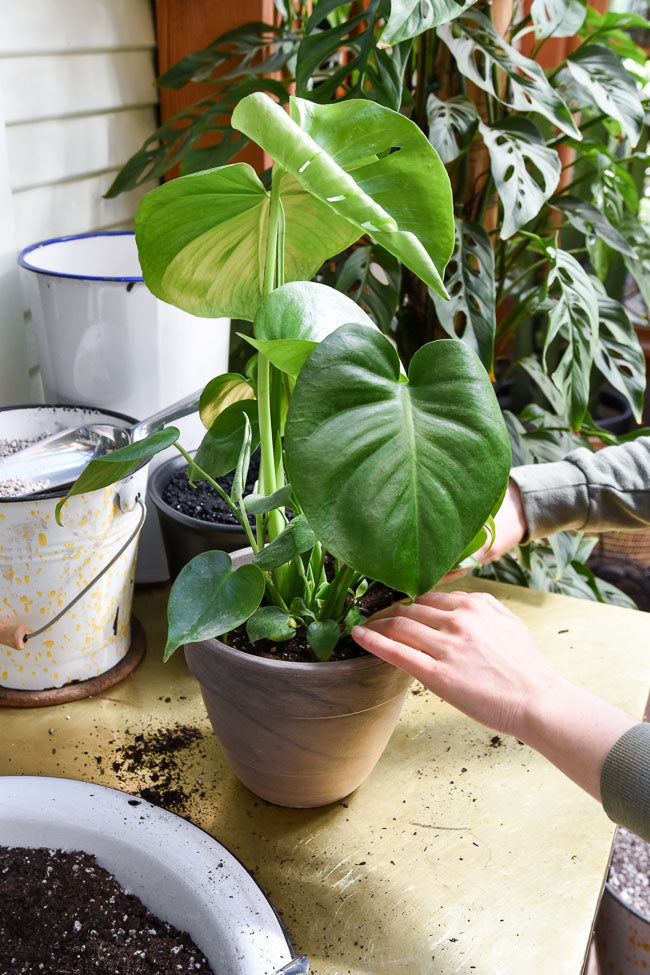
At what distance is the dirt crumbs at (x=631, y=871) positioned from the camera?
1253 mm

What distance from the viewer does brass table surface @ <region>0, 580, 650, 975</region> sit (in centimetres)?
65

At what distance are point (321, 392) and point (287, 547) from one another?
15 centimetres

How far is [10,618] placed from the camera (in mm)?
852

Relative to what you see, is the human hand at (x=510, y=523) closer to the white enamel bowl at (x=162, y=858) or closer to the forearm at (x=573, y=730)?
the forearm at (x=573, y=730)

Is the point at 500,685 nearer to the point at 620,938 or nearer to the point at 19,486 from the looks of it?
the point at 19,486

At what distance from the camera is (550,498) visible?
1.01 metres

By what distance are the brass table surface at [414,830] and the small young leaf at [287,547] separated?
0.27m

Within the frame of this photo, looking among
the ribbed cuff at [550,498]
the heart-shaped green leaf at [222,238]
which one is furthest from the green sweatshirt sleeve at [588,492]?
the heart-shaped green leaf at [222,238]

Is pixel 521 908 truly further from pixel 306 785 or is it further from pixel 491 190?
pixel 491 190

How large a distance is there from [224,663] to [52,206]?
83 centimetres

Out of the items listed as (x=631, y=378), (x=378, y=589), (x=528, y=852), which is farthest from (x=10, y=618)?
(x=631, y=378)

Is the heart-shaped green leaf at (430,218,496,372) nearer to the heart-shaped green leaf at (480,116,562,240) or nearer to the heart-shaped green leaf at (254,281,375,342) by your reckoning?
the heart-shaped green leaf at (480,116,562,240)

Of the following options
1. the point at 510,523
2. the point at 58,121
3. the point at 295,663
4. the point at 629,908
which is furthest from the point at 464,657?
the point at 58,121

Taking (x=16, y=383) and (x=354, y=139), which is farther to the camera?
(x=16, y=383)
